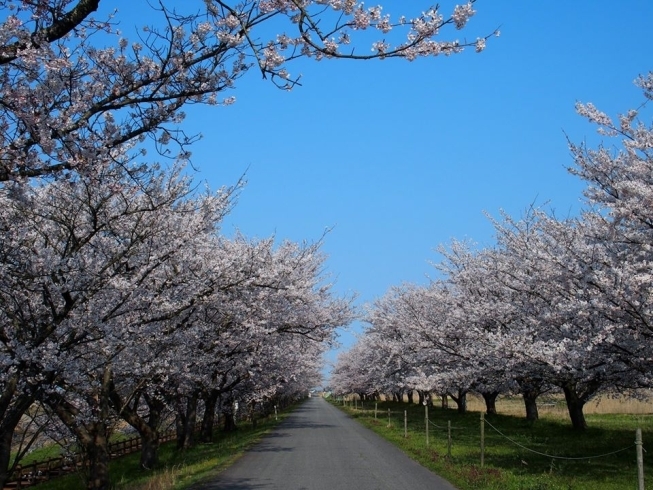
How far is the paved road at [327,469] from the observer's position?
1272 centimetres

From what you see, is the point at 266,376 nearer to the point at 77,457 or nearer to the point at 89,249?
the point at 77,457

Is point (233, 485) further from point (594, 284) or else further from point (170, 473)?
point (594, 284)

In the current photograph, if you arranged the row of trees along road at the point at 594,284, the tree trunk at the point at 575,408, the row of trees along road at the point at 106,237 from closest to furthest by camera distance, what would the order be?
the row of trees along road at the point at 106,237
the row of trees along road at the point at 594,284
the tree trunk at the point at 575,408

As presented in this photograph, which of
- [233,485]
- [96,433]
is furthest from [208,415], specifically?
[233,485]

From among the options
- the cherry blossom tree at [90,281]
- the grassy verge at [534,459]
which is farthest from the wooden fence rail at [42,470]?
the grassy verge at [534,459]

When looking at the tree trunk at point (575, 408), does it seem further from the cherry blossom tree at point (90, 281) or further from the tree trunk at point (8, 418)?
the tree trunk at point (8, 418)

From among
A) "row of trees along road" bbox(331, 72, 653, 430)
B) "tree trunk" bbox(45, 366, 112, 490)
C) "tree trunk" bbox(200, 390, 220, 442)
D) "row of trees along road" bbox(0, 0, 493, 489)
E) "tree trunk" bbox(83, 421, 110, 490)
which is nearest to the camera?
"row of trees along road" bbox(0, 0, 493, 489)

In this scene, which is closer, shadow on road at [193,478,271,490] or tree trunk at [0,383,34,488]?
tree trunk at [0,383,34,488]

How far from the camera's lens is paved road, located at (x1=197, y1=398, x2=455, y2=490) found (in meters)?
12.7

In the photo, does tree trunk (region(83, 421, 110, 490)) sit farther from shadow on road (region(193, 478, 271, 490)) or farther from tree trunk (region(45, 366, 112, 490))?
shadow on road (region(193, 478, 271, 490))

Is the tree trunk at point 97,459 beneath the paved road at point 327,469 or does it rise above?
above

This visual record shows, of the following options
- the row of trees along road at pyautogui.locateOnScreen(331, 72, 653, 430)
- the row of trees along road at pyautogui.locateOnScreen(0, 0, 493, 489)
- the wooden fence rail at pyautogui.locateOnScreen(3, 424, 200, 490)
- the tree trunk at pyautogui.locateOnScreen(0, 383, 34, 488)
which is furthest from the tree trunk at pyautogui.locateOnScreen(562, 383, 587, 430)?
the tree trunk at pyautogui.locateOnScreen(0, 383, 34, 488)

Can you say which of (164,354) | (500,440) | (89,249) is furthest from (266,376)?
(89,249)

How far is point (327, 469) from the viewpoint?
50.8 ft
